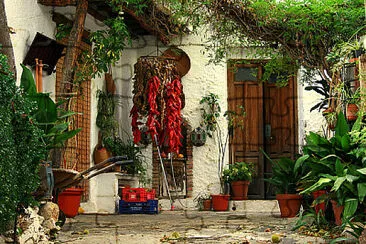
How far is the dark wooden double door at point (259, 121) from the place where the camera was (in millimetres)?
9492

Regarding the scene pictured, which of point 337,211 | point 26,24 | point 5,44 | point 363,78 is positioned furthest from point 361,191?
point 26,24

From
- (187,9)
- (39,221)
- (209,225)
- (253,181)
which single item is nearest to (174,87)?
(187,9)

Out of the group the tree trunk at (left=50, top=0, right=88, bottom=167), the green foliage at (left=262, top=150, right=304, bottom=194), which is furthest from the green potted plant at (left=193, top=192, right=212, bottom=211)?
the tree trunk at (left=50, top=0, right=88, bottom=167)

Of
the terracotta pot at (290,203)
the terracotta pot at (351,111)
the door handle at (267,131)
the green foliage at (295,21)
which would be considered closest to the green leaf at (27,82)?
the green foliage at (295,21)

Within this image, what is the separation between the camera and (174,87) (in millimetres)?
7359

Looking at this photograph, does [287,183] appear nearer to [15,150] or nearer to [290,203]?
[290,203]

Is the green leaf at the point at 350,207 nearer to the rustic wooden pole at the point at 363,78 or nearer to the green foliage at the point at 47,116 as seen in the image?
the rustic wooden pole at the point at 363,78

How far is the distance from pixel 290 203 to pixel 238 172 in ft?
9.39

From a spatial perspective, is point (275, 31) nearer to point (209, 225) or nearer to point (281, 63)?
point (281, 63)

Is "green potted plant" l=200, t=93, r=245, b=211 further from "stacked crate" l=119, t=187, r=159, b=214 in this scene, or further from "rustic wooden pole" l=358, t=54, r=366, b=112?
"rustic wooden pole" l=358, t=54, r=366, b=112

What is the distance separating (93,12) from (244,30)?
2039mm

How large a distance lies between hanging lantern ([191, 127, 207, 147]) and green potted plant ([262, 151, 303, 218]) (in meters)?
2.99

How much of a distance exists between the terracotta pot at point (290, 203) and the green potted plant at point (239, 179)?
262 cm

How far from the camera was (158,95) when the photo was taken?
23.9 ft
